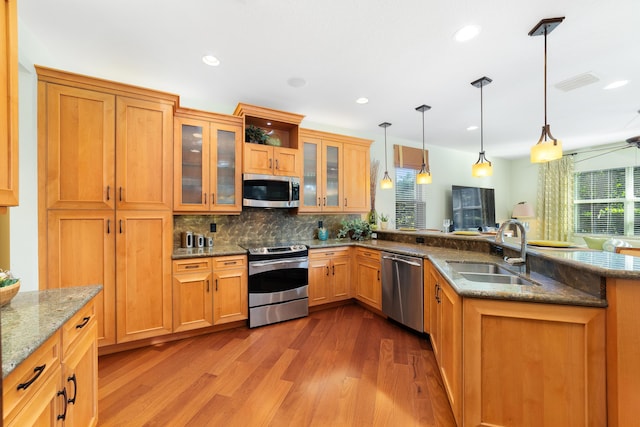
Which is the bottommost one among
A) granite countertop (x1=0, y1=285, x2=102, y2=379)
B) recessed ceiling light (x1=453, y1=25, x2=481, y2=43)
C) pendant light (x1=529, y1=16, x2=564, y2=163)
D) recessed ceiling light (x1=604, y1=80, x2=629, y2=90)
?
granite countertop (x1=0, y1=285, x2=102, y2=379)

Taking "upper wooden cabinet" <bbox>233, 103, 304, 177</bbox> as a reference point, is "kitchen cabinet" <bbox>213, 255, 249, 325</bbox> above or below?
below

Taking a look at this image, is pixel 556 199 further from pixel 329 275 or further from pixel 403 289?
pixel 329 275

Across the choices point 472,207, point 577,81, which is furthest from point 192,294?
point 472,207

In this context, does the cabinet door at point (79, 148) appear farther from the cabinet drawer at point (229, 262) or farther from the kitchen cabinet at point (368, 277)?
the kitchen cabinet at point (368, 277)

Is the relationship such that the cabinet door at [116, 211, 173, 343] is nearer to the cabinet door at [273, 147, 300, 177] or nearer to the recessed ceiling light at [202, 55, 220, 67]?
the cabinet door at [273, 147, 300, 177]

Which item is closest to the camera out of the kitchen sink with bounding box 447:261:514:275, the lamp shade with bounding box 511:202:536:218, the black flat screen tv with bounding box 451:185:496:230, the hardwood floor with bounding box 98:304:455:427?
the hardwood floor with bounding box 98:304:455:427

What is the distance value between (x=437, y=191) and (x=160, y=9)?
5.38m

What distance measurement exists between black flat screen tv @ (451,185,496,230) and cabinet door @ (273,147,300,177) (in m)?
3.95

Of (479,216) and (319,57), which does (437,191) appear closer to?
(479,216)

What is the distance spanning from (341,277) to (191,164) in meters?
2.37

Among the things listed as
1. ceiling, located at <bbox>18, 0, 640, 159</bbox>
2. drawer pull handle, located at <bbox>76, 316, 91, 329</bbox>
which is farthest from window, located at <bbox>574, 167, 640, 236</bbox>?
drawer pull handle, located at <bbox>76, 316, 91, 329</bbox>

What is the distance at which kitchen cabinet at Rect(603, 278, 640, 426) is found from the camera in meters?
1.23

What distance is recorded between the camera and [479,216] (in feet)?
19.8

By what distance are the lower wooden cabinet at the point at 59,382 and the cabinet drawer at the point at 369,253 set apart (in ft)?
8.79
